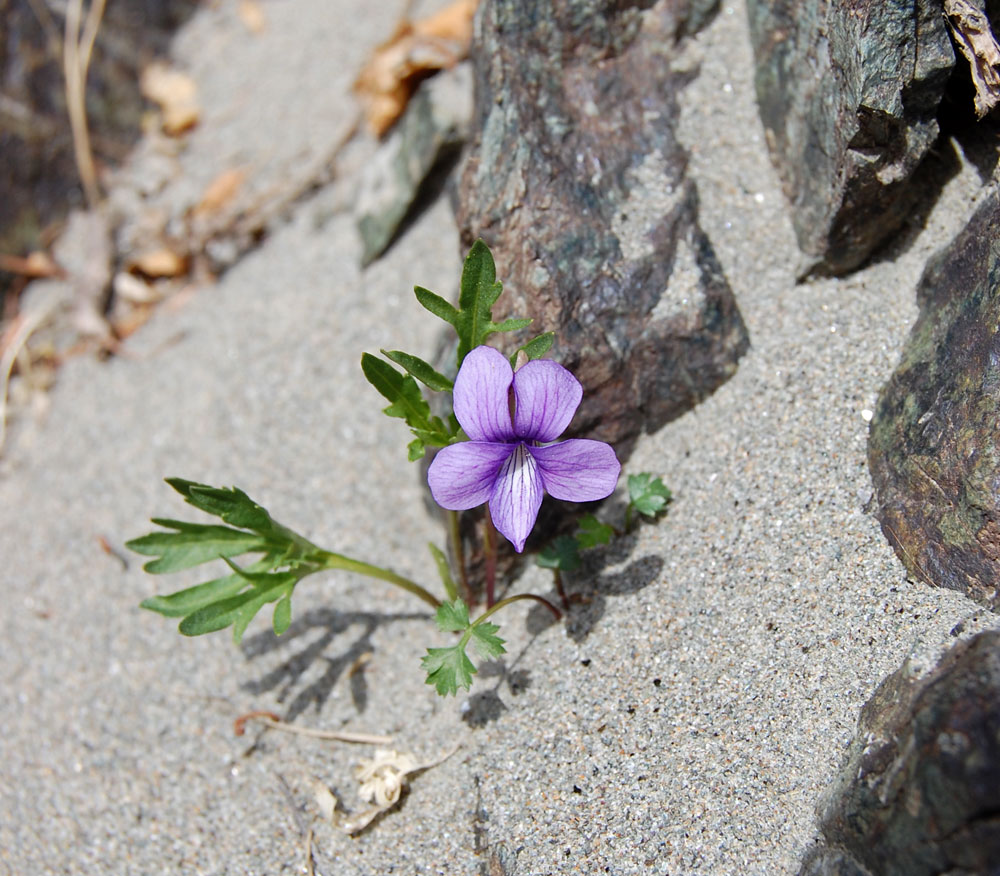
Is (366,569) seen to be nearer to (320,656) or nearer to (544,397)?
(320,656)

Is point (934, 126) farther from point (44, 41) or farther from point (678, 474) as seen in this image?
point (44, 41)

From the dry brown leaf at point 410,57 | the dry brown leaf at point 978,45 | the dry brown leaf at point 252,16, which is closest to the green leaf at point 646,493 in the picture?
the dry brown leaf at point 978,45

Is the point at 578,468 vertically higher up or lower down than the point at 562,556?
higher up

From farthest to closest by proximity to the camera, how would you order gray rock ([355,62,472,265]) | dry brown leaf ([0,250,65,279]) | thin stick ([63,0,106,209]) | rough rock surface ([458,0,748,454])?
thin stick ([63,0,106,209])
dry brown leaf ([0,250,65,279])
gray rock ([355,62,472,265])
rough rock surface ([458,0,748,454])

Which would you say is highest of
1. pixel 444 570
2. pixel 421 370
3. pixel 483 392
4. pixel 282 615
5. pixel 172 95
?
pixel 483 392

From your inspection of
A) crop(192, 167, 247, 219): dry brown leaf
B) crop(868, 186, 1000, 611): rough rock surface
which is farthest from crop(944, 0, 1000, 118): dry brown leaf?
crop(192, 167, 247, 219): dry brown leaf

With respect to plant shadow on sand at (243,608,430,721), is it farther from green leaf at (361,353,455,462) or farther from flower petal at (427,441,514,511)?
flower petal at (427,441,514,511)

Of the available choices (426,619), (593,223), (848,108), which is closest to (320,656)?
(426,619)
